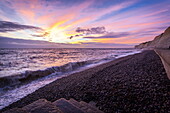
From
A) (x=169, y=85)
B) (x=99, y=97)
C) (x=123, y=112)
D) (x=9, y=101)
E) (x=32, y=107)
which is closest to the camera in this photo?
(x=32, y=107)

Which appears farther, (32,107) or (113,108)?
(113,108)

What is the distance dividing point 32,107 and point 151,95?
338 cm

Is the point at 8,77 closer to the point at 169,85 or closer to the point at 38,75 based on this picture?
the point at 38,75

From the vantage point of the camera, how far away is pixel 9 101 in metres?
5.61

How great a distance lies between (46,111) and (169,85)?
12.9ft

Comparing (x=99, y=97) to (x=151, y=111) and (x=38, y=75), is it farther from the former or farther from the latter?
(x=38, y=75)

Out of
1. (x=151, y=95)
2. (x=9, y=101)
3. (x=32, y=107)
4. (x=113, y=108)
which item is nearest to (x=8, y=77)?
(x=9, y=101)

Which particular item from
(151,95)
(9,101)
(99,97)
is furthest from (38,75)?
(151,95)

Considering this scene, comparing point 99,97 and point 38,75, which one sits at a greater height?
point 99,97

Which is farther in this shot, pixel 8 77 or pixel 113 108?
pixel 8 77

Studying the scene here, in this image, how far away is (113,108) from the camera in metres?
2.97

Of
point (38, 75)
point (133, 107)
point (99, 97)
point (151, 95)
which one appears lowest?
point (38, 75)

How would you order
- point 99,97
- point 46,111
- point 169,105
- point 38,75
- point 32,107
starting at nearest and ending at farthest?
point 46,111, point 32,107, point 169,105, point 99,97, point 38,75

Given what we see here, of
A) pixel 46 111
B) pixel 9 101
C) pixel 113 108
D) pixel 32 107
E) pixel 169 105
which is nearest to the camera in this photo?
pixel 46 111
